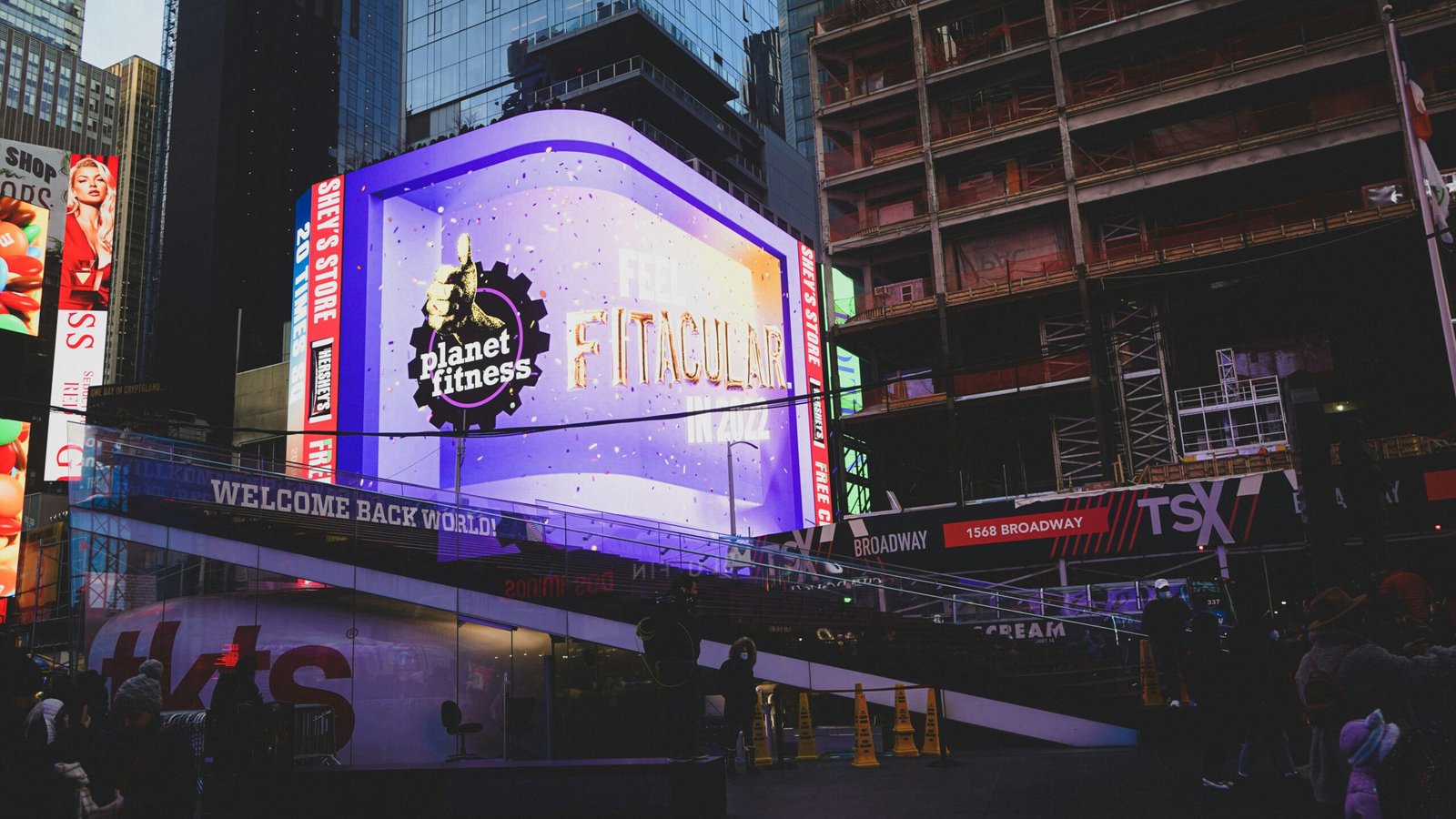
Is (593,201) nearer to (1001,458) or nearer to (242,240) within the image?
(1001,458)

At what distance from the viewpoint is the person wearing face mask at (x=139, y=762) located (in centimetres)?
731

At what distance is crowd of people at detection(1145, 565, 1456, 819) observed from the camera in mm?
6043

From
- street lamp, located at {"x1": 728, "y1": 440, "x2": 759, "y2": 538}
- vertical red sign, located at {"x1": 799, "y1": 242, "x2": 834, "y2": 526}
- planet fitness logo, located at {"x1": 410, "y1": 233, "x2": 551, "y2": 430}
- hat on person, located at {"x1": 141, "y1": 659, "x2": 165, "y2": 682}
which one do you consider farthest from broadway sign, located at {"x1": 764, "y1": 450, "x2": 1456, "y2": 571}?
hat on person, located at {"x1": 141, "y1": 659, "x2": 165, "y2": 682}

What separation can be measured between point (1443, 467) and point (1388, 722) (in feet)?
83.0

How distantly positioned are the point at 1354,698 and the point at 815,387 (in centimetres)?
4472

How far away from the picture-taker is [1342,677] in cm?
652

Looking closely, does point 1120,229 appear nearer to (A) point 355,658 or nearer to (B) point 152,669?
(A) point 355,658

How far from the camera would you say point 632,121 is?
196ft

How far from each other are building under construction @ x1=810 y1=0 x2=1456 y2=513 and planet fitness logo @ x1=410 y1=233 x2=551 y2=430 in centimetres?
1275

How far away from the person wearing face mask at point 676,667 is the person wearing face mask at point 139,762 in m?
4.37

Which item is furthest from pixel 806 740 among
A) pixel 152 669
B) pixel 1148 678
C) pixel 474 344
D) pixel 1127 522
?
pixel 474 344

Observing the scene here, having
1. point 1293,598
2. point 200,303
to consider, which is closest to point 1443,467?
point 1293,598

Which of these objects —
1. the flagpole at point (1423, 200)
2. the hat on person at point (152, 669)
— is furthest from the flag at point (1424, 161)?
the hat on person at point (152, 669)

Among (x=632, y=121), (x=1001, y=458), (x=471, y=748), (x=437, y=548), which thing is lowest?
(x=471, y=748)
